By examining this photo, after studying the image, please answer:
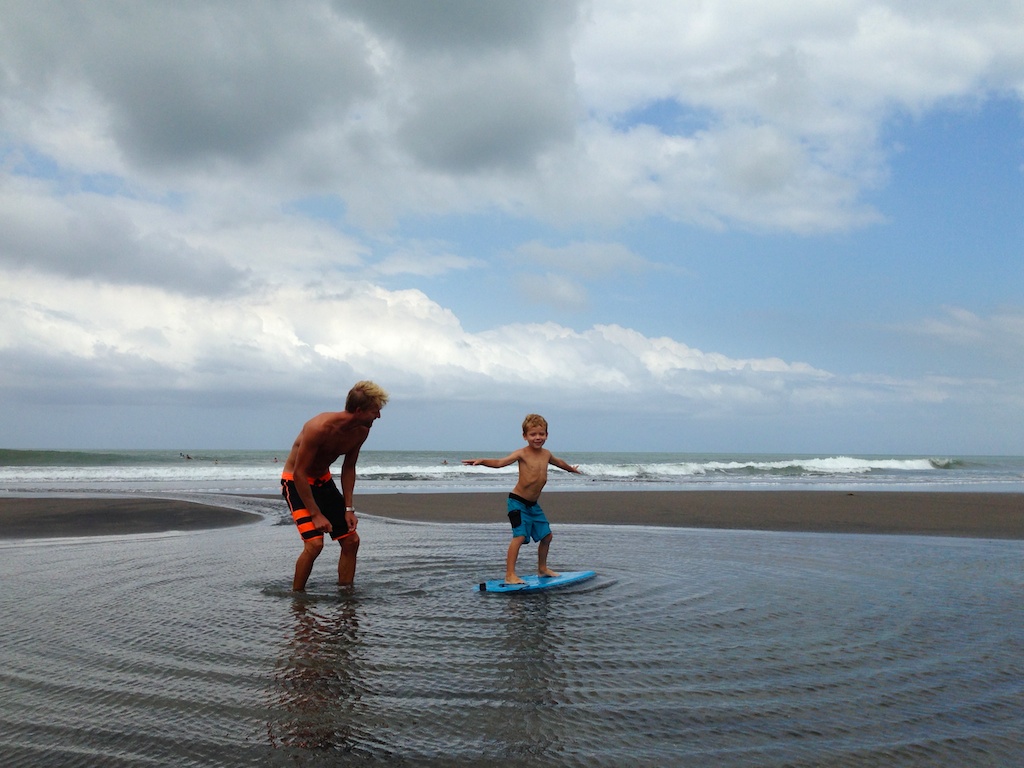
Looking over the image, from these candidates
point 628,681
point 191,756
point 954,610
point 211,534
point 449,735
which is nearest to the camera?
point 191,756

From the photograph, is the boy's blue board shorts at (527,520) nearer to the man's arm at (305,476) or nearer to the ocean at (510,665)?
the ocean at (510,665)

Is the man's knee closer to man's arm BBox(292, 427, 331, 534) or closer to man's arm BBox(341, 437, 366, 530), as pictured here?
man's arm BBox(292, 427, 331, 534)

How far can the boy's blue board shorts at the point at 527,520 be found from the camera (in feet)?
26.3

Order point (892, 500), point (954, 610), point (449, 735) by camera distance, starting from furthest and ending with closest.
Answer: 1. point (892, 500)
2. point (954, 610)
3. point (449, 735)

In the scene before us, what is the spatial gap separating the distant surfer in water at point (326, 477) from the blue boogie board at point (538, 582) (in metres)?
1.41

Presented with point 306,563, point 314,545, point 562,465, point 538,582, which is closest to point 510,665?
point 538,582

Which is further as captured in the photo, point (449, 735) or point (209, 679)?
point (209, 679)

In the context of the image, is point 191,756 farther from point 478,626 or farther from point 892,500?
point 892,500

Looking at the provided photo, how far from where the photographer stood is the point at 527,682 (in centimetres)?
440

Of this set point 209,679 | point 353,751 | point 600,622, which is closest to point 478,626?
point 600,622

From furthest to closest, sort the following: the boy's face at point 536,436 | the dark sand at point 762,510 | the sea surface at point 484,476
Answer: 1. the sea surface at point 484,476
2. the dark sand at point 762,510
3. the boy's face at point 536,436

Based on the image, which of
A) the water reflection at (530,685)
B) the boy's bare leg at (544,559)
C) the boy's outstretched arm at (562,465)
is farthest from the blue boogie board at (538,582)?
the boy's outstretched arm at (562,465)

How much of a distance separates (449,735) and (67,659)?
2904 mm

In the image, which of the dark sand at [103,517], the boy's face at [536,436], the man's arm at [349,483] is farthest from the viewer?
the dark sand at [103,517]
